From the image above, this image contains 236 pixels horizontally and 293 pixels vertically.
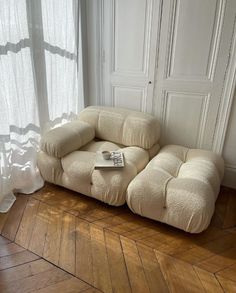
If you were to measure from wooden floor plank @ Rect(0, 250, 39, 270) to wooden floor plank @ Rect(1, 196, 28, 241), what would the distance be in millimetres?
162

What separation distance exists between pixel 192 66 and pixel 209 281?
171 cm

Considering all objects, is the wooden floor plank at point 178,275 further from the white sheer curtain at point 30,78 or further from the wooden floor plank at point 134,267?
the white sheer curtain at point 30,78

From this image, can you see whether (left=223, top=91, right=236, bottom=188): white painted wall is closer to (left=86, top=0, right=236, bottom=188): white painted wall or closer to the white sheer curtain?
(left=86, top=0, right=236, bottom=188): white painted wall

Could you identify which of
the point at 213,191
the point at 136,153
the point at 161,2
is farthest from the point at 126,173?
the point at 161,2

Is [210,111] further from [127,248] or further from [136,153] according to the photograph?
[127,248]

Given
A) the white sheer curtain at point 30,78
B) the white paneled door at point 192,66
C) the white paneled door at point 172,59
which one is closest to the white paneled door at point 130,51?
the white paneled door at point 172,59

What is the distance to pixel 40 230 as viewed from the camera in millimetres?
1679

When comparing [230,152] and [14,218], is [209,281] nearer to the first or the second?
[230,152]

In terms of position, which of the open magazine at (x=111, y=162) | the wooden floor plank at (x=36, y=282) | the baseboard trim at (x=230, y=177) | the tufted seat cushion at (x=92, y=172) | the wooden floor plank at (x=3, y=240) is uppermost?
the open magazine at (x=111, y=162)

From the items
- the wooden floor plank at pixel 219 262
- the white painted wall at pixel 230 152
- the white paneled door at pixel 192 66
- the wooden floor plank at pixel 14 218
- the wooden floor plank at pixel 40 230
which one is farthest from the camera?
the white painted wall at pixel 230 152

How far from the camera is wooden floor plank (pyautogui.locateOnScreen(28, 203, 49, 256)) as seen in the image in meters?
1.53

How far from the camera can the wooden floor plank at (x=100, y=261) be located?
1.30 m

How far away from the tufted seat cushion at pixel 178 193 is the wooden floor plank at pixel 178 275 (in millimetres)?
231

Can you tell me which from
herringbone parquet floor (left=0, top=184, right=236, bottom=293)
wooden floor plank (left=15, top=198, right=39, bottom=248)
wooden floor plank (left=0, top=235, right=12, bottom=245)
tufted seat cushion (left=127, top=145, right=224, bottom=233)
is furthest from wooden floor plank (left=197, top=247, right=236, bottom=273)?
wooden floor plank (left=0, top=235, right=12, bottom=245)
